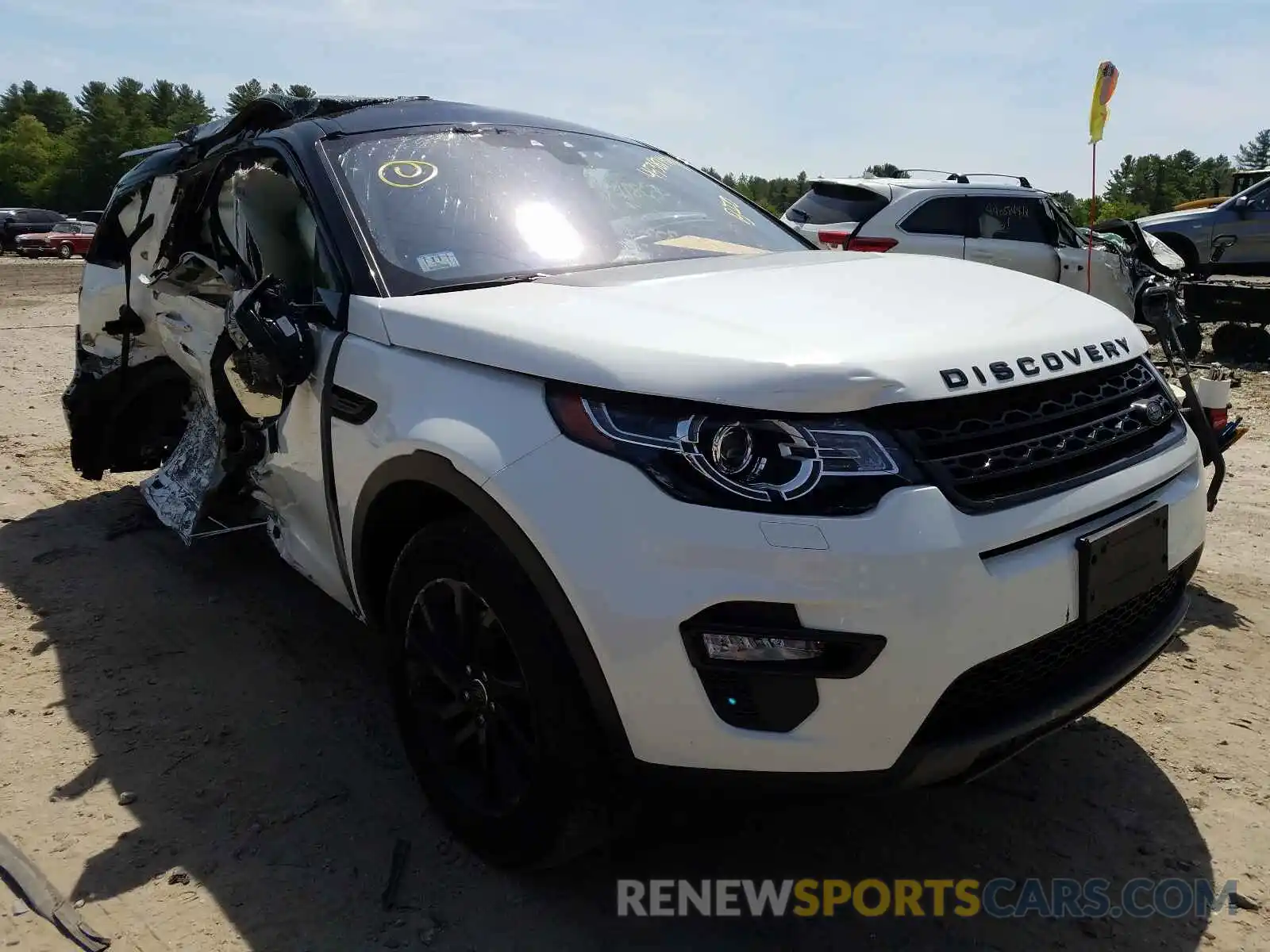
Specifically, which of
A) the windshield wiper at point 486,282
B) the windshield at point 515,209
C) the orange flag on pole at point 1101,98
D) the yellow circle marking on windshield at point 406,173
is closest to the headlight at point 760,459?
the windshield wiper at point 486,282

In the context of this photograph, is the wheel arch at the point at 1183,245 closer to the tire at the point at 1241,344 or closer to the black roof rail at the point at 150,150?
the tire at the point at 1241,344

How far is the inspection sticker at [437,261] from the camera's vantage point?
257cm

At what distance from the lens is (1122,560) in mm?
1978

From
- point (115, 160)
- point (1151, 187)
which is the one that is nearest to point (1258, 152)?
point (1151, 187)

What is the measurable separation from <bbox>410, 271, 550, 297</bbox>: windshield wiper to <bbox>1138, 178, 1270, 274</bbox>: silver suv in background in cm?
1394

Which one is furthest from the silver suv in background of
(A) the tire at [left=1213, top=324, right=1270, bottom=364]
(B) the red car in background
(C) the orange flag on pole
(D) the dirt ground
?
(B) the red car in background

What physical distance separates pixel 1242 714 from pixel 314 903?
2.69 m

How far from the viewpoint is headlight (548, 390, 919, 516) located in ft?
5.65

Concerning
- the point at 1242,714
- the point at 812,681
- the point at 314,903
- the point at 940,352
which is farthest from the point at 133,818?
the point at 1242,714

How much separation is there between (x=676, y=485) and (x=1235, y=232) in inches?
610

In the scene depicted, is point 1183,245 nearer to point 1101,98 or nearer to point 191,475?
point 1101,98

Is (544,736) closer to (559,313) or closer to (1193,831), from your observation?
(559,313)

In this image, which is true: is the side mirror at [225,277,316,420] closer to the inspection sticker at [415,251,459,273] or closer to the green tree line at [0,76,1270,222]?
the inspection sticker at [415,251,459,273]

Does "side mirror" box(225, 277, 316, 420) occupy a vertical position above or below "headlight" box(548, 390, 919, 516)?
above
